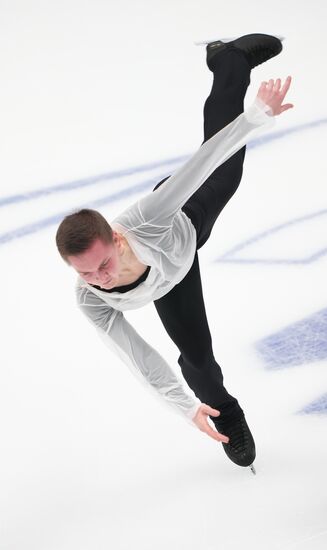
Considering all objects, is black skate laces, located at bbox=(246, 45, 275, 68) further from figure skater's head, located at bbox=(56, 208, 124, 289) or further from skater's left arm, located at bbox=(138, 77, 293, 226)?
figure skater's head, located at bbox=(56, 208, 124, 289)

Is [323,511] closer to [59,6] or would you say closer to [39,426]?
[39,426]

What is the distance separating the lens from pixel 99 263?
1.91 meters

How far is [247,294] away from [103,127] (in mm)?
1522

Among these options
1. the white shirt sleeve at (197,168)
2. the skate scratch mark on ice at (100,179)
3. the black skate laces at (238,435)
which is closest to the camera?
the white shirt sleeve at (197,168)

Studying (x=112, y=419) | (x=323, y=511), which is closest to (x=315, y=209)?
(x=112, y=419)

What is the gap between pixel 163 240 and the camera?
2.15 m

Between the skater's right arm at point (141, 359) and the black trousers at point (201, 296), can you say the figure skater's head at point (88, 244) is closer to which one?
the skater's right arm at point (141, 359)

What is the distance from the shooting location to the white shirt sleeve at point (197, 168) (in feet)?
6.77

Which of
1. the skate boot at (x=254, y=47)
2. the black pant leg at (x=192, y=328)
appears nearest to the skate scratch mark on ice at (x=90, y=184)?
the skate boot at (x=254, y=47)

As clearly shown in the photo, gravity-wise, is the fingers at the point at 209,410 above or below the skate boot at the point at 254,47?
below

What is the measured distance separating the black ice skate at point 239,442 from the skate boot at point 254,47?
4.07 ft

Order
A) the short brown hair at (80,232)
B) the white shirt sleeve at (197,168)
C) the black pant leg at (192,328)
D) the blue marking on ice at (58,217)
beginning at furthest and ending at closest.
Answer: the blue marking on ice at (58,217) < the black pant leg at (192,328) < the white shirt sleeve at (197,168) < the short brown hair at (80,232)

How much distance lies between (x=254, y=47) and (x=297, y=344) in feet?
3.54

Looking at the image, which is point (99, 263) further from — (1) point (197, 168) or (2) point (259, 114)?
(2) point (259, 114)
